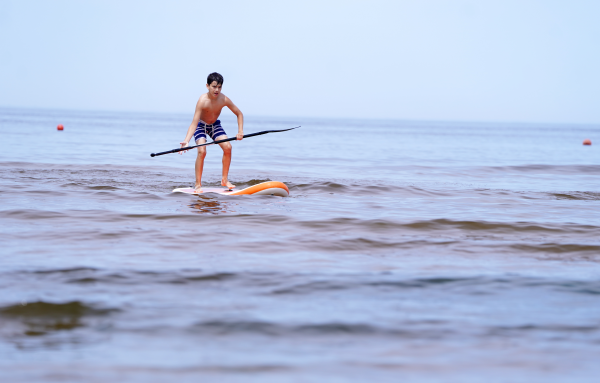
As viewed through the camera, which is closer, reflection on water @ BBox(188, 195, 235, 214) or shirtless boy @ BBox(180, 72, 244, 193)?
reflection on water @ BBox(188, 195, 235, 214)

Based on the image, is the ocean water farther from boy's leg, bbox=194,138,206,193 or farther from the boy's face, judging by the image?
the boy's face

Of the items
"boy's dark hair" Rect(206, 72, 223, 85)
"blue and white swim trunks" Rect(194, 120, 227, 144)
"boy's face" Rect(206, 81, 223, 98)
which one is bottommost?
"blue and white swim trunks" Rect(194, 120, 227, 144)

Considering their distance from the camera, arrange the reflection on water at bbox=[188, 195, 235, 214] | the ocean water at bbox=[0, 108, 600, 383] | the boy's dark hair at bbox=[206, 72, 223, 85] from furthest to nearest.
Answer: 1. the boy's dark hair at bbox=[206, 72, 223, 85]
2. the reflection on water at bbox=[188, 195, 235, 214]
3. the ocean water at bbox=[0, 108, 600, 383]

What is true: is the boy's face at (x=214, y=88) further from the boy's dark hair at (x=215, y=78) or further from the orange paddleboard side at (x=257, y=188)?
the orange paddleboard side at (x=257, y=188)

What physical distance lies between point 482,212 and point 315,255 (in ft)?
14.0

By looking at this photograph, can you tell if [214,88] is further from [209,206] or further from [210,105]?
[209,206]

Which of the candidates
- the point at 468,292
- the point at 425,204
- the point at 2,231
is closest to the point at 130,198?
the point at 2,231

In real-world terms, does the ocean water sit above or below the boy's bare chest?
below

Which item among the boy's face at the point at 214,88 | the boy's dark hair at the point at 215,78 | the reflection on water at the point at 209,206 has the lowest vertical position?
the reflection on water at the point at 209,206

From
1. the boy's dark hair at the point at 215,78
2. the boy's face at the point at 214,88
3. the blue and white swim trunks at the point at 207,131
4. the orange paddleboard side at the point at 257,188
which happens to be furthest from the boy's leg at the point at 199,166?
the boy's dark hair at the point at 215,78

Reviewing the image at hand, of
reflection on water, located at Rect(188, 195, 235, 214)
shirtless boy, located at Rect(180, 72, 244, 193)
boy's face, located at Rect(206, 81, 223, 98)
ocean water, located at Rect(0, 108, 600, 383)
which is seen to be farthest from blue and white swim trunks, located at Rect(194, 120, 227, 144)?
ocean water, located at Rect(0, 108, 600, 383)

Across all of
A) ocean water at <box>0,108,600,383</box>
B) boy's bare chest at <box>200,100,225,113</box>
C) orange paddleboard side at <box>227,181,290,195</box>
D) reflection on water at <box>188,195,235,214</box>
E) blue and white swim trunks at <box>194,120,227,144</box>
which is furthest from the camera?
blue and white swim trunks at <box>194,120,227,144</box>

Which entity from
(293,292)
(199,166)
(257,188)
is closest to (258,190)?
(257,188)

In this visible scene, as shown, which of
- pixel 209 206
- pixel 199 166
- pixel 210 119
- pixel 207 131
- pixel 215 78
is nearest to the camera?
pixel 209 206
